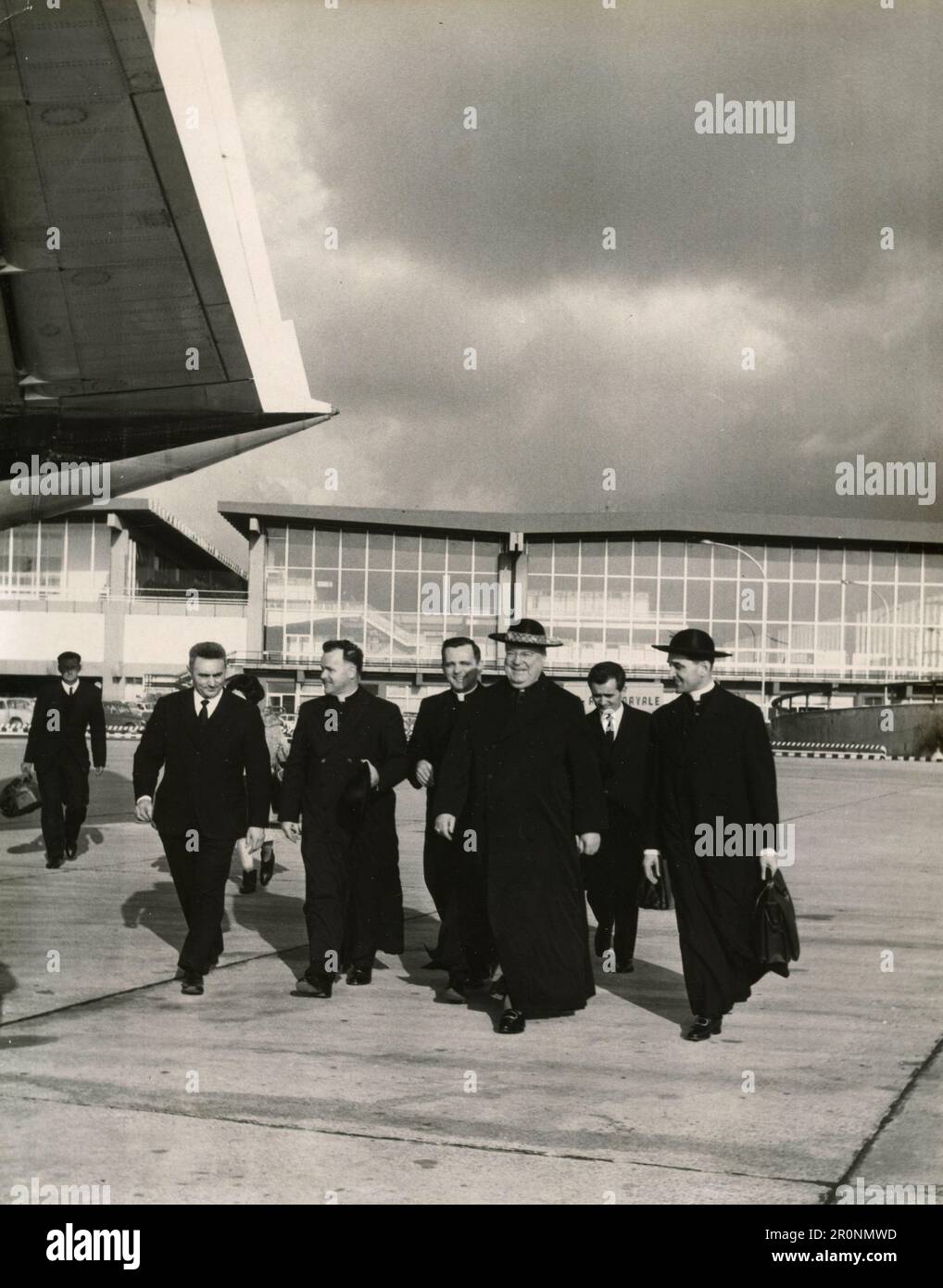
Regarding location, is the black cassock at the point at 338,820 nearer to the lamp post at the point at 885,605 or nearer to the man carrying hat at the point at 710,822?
the man carrying hat at the point at 710,822

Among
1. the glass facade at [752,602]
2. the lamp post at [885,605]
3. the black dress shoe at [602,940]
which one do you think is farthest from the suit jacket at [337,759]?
the lamp post at [885,605]

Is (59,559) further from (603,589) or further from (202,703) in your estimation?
(202,703)

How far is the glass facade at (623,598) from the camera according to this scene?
63094 millimetres

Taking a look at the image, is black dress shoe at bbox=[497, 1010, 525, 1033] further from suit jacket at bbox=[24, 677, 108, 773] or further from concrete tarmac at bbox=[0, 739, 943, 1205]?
suit jacket at bbox=[24, 677, 108, 773]

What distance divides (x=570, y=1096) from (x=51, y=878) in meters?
7.08

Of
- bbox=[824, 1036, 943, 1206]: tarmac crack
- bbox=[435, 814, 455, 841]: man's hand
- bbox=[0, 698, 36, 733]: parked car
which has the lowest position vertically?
bbox=[824, 1036, 943, 1206]: tarmac crack

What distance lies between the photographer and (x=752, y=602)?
63719 millimetres

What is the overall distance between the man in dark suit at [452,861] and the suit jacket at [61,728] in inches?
194

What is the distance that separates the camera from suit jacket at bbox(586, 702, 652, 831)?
7.61m

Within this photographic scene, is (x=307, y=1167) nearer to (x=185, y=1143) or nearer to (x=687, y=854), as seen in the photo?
(x=185, y=1143)

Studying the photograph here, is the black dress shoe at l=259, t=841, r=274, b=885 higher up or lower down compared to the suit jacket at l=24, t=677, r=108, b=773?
lower down

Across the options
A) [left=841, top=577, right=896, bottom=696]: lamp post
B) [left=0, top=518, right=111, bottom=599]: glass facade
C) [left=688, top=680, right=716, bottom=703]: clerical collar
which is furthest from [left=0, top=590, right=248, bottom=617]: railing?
[left=688, top=680, right=716, bottom=703]: clerical collar

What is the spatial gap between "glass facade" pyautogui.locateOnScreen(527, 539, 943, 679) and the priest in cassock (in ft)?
183
